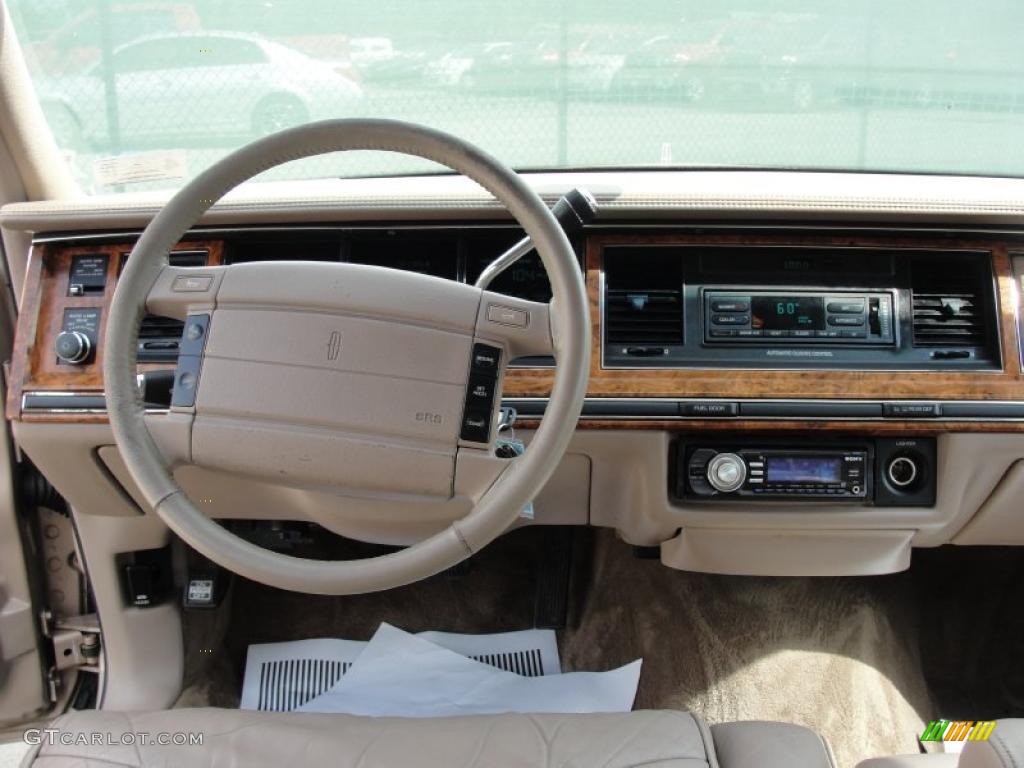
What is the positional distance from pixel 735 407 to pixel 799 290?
0.26 m

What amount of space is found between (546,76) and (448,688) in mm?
1403

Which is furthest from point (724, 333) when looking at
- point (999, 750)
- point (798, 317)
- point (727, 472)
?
point (999, 750)

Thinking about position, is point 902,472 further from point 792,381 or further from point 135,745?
point 135,745

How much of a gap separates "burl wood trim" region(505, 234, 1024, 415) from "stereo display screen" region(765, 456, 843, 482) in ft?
0.30

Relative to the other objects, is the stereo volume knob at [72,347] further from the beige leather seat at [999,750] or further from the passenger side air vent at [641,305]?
the beige leather seat at [999,750]

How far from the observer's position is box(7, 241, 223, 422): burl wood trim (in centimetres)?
157

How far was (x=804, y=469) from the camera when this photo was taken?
1.58 m

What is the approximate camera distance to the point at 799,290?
155cm

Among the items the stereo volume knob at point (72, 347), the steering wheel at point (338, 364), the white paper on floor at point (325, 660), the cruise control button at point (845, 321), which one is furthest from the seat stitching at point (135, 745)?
the cruise control button at point (845, 321)

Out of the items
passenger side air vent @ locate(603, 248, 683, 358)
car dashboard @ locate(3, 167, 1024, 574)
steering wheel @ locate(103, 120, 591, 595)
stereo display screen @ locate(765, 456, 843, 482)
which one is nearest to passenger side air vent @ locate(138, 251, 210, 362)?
car dashboard @ locate(3, 167, 1024, 574)

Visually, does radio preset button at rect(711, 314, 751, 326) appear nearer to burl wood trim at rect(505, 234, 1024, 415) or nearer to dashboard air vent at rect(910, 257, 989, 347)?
burl wood trim at rect(505, 234, 1024, 415)

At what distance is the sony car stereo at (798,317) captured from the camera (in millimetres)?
1532

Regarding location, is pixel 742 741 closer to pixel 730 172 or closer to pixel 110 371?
pixel 110 371

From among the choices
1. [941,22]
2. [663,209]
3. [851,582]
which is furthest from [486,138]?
[851,582]
